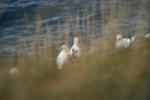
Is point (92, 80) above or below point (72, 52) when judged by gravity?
above

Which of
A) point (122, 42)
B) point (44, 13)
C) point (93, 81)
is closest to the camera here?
point (93, 81)

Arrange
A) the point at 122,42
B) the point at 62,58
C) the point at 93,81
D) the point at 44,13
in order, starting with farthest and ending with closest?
the point at 44,13, the point at 122,42, the point at 62,58, the point at 93,81

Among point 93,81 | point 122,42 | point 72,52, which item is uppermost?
point 93,81

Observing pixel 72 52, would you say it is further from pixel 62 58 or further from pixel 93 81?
pixel 93 81

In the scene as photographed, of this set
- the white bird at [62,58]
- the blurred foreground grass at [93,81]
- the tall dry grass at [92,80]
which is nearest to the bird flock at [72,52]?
the white bird at [62,58]

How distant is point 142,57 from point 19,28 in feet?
25.6

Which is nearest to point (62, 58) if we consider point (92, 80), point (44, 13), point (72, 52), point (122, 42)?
point (72, 52)

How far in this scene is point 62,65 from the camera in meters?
8.20

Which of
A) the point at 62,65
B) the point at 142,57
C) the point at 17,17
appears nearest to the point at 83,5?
the point at 17,17

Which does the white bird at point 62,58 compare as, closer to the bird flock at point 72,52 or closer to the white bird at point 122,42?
the bird flock at point 72,52

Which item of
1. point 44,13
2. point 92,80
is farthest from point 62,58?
point 44,13

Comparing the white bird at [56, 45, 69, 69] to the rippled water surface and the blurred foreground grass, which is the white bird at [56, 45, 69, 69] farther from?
the rippled water surface

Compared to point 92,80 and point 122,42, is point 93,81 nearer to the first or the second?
point 92,80

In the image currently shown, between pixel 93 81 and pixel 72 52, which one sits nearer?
pixel 93 81
